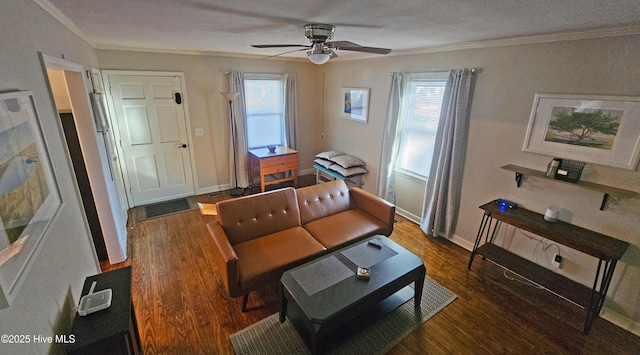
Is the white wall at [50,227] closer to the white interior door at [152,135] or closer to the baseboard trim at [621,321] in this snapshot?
the white interior door at [152,135]

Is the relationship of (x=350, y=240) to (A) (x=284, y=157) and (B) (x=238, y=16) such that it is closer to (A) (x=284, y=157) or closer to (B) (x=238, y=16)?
(B) (x=238, y=16)

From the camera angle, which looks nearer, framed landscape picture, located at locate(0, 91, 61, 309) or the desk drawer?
framed landscape picture, located at locate(0, 91, 61, 309)

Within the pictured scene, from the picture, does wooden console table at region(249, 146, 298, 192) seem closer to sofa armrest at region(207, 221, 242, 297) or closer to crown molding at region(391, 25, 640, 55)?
sofa armrest at region(207, 221, 242, 297)

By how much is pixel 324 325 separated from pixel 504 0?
2138 millimetres

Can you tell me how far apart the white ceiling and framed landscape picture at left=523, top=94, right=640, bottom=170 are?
1.69ft

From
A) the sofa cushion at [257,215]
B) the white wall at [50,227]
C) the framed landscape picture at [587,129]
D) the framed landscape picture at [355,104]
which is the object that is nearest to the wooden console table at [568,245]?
the framed landscape picture at [587,129]

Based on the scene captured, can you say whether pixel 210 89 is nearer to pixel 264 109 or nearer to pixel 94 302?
pixel 264 109

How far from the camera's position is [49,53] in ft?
5.73

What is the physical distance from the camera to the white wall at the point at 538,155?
2.14 metres

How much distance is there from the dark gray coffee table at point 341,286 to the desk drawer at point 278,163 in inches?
102

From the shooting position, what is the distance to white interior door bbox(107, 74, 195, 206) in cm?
386

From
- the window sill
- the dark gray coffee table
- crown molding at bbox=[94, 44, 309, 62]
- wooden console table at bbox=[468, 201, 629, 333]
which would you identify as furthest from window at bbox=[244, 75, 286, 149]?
wooden console table at bbox=[468, 201, 629, 333]

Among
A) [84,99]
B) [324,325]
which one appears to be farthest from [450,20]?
[84,99]

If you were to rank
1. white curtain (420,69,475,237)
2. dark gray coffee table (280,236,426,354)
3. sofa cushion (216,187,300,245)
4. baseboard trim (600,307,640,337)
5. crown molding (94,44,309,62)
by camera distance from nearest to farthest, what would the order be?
1. dark gray coffee table (280,236,426,354)
2. baseboard trim (600,307,640,337)
3. sofa cushion (216,187,300,245)
4. white curtain (420,69,475,237)
5. crown molding (94,44,309,62)
